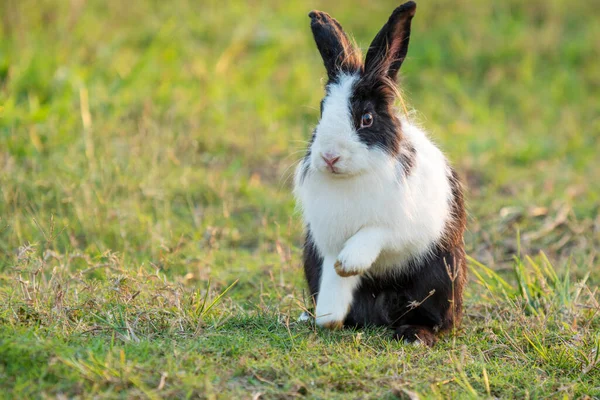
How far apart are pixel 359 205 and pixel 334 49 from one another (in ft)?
2.47

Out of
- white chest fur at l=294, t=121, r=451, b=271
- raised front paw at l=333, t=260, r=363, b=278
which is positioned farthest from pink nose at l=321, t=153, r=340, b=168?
raised front paw at l=333, t=260, r=363, b=278

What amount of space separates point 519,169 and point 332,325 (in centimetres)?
387

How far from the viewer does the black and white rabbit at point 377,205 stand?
137 inches

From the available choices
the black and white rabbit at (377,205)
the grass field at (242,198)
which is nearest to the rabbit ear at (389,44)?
the black and white rabbit at (377,205)

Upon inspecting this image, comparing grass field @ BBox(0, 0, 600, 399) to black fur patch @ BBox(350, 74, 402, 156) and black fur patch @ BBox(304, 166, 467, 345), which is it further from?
black fur patch @ BBox(350, 74, 402, 156)

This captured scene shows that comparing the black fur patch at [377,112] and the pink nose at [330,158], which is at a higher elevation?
the black fur patch at [377,112]

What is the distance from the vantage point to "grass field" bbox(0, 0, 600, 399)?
321 cm

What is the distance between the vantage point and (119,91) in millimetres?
6875

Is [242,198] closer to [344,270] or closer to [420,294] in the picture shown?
[420,294]

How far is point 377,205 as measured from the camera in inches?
137

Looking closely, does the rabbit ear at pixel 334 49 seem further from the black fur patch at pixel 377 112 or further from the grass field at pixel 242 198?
the grass field at pixel 242 198

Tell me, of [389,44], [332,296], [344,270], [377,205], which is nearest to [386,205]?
[377,205]

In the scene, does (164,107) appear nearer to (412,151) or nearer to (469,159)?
(469,159)

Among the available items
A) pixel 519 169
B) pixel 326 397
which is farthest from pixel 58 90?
pixel 326 397
